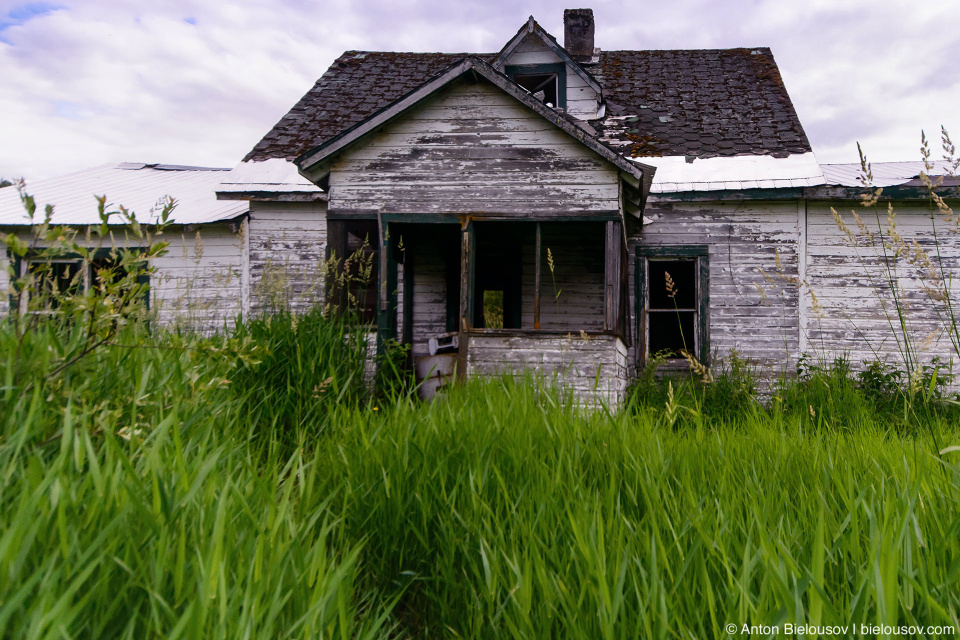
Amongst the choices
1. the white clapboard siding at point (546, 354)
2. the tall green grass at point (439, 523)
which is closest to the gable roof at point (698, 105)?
the white clapboard siding at point (546, 354)

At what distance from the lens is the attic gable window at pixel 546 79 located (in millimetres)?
11477

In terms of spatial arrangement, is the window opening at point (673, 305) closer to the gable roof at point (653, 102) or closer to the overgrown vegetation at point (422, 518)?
the gable roof at point (653, 102)

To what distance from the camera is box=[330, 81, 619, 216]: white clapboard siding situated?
776 centimetres

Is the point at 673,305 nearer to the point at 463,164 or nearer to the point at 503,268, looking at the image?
the point at 503,268

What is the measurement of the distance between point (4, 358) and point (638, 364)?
8.67 metres

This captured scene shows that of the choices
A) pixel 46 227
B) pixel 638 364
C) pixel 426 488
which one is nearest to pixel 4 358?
pixel 46 227

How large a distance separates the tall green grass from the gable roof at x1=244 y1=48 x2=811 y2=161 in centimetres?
779

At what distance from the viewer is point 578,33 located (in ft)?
43.0

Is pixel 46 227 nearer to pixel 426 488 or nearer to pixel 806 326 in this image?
pixel 426 488

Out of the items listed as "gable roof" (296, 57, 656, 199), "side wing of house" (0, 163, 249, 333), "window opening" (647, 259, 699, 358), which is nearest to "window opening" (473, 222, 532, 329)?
"window opening" (647, 259, 699, 358)

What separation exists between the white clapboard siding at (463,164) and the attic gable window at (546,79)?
3820 millimetres

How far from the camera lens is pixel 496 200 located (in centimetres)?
786

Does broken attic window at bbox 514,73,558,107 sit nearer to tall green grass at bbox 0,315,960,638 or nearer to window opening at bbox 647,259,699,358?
window opening at bbox 647,259,699,358

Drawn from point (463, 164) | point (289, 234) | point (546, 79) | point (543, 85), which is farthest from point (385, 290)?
point (546, 79)
